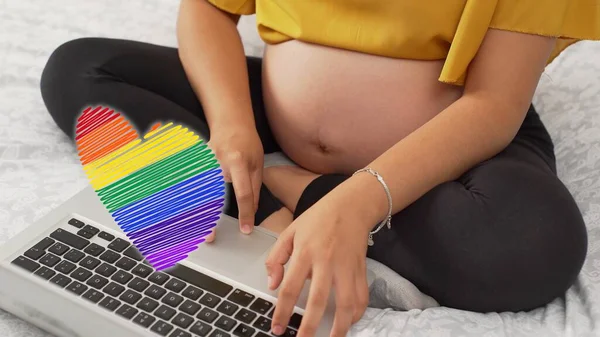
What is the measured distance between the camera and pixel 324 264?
0.58 meters

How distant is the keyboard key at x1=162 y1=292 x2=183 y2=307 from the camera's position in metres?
0.60

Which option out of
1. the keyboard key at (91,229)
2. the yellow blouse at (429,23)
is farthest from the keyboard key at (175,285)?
the yellow blouse at (429,23)

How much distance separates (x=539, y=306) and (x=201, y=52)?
1.67ft

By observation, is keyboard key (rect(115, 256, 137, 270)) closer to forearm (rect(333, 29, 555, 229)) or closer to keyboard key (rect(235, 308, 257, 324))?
keyboard key (rect(235, 308, 257, 324))

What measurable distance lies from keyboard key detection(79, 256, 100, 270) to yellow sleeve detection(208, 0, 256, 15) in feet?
1.38

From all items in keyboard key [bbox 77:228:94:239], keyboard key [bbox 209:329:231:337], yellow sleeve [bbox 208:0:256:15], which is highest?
yellow sleeve [bbox 208:0:256:15]

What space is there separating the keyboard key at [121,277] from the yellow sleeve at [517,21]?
0.39m

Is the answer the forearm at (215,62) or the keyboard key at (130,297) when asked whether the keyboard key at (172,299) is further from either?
the forearm at (215,62)

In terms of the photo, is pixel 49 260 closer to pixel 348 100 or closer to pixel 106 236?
pixel 106 236

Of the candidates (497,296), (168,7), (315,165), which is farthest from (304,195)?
(168,7)

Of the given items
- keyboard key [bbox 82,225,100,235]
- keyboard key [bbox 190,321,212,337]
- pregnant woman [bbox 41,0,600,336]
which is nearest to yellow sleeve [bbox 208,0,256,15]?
pregnant woman [bbox 41,0,600,336]

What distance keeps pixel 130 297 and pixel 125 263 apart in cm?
4

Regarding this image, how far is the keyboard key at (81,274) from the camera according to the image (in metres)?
0.62

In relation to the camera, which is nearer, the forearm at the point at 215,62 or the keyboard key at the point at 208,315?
the keyboard key at the point at 208,315
